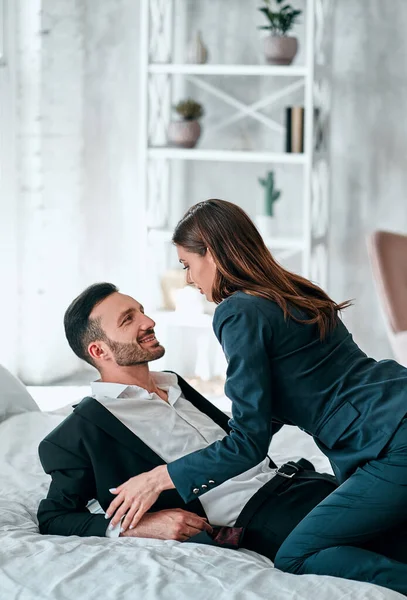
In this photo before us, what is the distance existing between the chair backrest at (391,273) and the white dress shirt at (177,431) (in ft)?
6.88

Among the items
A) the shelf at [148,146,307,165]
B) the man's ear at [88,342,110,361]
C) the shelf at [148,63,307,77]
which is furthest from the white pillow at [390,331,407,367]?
the man's ear at [88,342,110,361]

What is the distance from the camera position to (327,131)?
472cm

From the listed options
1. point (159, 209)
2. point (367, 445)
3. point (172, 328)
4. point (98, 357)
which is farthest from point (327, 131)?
point (367, 445)

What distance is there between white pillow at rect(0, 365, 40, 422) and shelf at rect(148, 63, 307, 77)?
226 centimetres

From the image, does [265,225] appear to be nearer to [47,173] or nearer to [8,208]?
[47,173]

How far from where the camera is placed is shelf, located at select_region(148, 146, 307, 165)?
4375 millimetres

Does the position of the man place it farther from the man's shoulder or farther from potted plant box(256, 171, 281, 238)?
potted plant box(256, 171, 281, 238)

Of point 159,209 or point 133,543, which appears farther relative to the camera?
point 159,209

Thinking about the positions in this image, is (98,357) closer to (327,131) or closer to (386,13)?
(327,131)

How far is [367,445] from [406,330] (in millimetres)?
2427

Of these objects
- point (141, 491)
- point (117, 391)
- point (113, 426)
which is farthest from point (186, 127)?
point (141, 491)

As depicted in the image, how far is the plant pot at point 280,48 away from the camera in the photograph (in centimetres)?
440

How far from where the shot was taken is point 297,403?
71.9 inches

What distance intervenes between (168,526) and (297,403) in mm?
374
